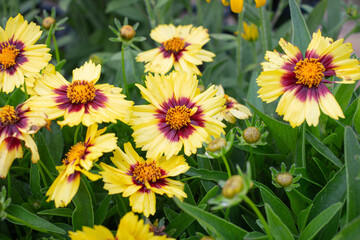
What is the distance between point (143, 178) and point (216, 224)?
0.16 meters

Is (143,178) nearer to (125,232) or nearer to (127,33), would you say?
(125,232)

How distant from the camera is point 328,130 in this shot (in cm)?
91

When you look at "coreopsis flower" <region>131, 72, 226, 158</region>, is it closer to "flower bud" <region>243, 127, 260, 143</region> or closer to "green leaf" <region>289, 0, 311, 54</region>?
"flower bud" <region>243, 127, 260, 143</region>

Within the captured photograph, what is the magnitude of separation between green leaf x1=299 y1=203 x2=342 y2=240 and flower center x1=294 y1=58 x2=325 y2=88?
220 millimetres

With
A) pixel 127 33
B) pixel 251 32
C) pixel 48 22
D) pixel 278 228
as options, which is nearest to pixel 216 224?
pixel 278 228

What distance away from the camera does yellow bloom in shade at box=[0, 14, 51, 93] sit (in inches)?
32.3

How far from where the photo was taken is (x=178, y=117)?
798mm

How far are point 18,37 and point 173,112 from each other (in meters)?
0.37

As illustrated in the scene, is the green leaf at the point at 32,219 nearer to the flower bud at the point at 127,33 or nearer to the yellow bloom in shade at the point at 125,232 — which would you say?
the yellow bloom in shade at the point at 125,232

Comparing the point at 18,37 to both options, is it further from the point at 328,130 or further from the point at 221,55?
the point at 221,55

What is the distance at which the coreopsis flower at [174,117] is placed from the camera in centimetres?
77

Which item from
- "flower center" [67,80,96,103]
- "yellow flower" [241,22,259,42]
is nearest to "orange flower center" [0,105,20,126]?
"flower center" [67,80,96,103]

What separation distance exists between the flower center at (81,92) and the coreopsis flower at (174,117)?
9cm

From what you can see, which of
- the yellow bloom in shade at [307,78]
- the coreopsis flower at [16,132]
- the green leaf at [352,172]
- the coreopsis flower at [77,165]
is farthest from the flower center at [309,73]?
the coreopsis flower at [16,132]
